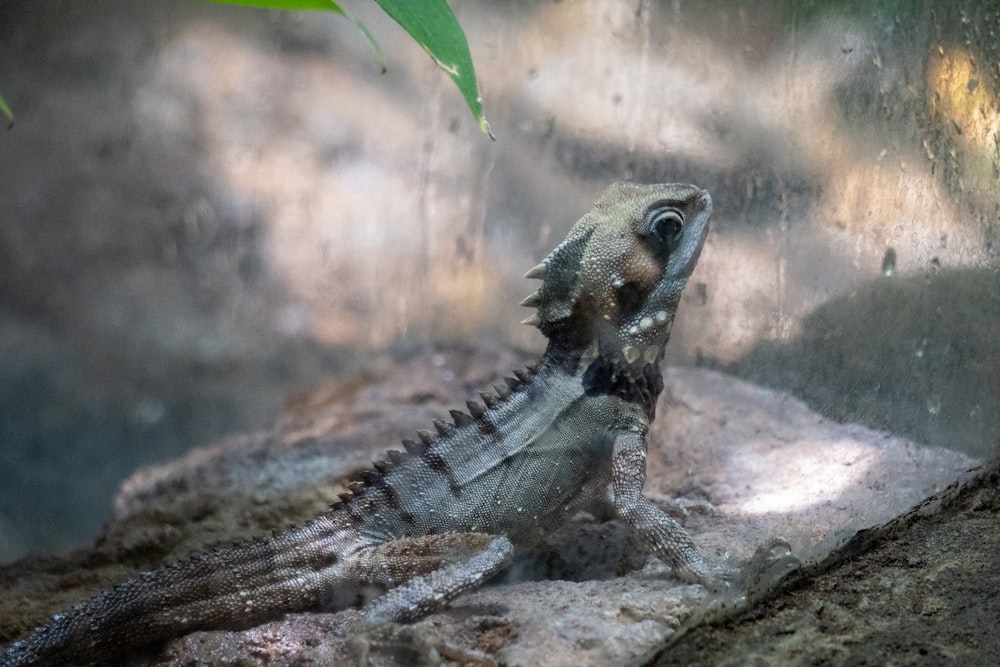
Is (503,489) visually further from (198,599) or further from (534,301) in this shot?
(198,599)

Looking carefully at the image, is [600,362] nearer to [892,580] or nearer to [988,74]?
[892,580]

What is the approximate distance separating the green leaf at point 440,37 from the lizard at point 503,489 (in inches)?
54.0

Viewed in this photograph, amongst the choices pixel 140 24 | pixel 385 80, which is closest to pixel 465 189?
pixel 385 80

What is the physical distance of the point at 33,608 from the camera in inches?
121

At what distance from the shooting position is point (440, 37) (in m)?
1.98

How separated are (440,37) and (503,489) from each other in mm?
1794

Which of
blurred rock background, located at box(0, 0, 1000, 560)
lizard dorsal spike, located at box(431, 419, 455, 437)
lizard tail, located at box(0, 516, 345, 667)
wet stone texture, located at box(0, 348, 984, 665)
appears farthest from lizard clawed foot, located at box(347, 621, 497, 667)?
blurred rock background, located at box(0, 0, 1000, 560)

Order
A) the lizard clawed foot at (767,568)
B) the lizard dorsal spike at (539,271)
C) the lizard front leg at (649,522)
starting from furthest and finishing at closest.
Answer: the lizard dorsal spike at (539,271) < the lizard front leg at (649,522) < the lizard clawed foot at (767,568)

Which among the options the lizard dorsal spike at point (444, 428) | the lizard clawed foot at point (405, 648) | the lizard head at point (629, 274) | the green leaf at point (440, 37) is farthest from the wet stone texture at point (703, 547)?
the green leaf at point (440, 37)

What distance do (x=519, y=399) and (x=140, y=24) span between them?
11.8ft

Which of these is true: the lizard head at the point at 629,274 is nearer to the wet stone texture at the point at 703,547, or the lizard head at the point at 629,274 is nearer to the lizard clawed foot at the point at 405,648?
the wet stone texture at the point at 703,547

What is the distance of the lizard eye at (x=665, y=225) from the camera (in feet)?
10.4

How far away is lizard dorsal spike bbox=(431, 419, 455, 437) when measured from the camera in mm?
3201

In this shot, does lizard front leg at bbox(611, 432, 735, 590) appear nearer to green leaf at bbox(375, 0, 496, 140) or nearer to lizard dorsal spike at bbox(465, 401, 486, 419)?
lizard dorsal spike at bbox(465, 401, 486, 419)
